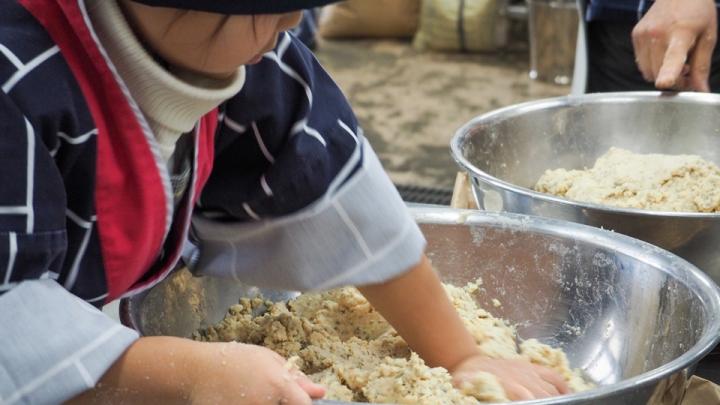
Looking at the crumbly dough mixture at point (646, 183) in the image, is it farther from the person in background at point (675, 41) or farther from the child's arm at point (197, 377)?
the child's arm at point (197, 377)

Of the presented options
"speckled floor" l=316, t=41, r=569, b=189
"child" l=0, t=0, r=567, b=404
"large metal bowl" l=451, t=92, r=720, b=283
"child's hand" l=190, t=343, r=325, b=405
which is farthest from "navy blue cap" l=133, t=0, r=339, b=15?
"speckled floor" l=316, t=41, r=569, b=189

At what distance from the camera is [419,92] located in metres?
3.53

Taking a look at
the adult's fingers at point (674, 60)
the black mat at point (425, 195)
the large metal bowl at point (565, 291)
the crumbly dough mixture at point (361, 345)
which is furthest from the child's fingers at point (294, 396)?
the black mat at point (425, 195)

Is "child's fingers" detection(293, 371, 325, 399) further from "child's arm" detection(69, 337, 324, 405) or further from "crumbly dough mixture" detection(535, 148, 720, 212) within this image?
"crumbly dough mixture" detection(535, 148, 720, 212)

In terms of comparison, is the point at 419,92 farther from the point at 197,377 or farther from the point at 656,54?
the point at 197,377

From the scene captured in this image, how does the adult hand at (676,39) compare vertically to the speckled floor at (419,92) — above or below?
above

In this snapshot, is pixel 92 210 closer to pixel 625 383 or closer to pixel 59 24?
pixel 59 24

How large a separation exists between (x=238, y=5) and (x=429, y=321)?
37cm

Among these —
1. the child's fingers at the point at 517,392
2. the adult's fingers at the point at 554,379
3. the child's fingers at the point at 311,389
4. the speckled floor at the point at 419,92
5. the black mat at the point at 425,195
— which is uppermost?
the child's fingers at the point at 311,389

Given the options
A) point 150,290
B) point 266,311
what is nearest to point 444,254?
point 266,311

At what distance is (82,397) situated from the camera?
2.23ft

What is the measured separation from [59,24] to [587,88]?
1.17 meters

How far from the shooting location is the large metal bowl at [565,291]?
2.85 feet

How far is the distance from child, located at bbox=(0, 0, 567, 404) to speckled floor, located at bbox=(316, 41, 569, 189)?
179 cm
